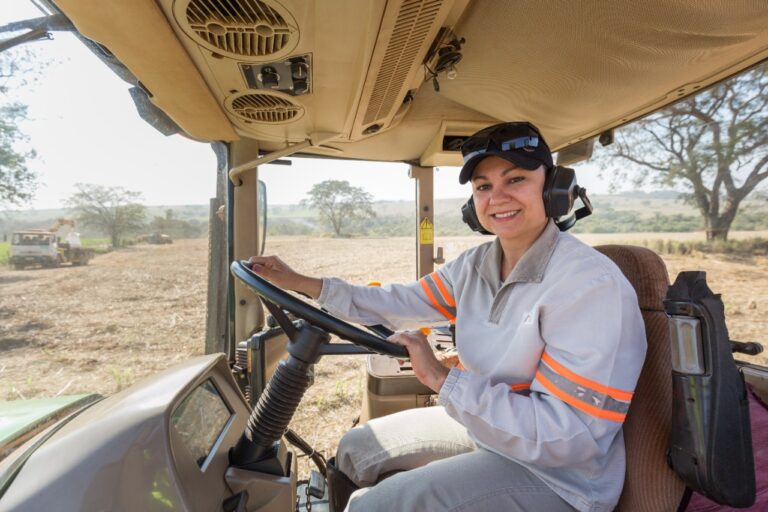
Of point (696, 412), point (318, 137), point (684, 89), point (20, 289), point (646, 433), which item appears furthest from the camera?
point (20, 289)

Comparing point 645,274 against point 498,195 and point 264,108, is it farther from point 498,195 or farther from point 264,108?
point 264,108

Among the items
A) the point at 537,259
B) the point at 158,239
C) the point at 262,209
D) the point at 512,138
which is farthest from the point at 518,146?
the point at 158,239

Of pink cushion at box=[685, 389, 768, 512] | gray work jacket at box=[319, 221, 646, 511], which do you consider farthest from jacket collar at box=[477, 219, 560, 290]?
pink cushion at box=[685, 389, 768, 512]

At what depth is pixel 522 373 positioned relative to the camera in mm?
1080

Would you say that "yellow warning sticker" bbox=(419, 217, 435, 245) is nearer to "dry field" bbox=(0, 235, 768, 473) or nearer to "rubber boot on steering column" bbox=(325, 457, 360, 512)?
"dry field" bbox=(0, 235, 768, 473)

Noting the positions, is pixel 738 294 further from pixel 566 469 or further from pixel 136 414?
pixel 136 414

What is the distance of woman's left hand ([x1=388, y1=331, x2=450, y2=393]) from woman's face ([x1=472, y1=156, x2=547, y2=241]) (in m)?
0.48

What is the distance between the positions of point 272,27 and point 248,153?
3.56 ft

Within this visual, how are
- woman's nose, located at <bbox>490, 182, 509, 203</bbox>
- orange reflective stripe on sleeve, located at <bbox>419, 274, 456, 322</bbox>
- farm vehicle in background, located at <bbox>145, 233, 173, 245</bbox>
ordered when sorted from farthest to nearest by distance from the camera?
farm vehicle in background, located at <bbox>145, 233, 173, 245</bbox>, orange reflective stripe on sleeve, located at <bbox>419, 274, 456, 322</bbox>, woman's nose, located at <bbox>490, 182, 509, 203</bbox>

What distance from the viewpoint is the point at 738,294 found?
677 centimetres

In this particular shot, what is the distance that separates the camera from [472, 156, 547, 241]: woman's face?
1233 mm

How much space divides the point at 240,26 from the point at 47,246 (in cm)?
1080

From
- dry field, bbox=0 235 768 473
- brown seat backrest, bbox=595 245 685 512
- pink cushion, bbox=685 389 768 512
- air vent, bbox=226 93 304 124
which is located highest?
air vent, bbox=226 93 304 124

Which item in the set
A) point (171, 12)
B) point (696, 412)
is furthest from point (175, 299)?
point (696, 412)
